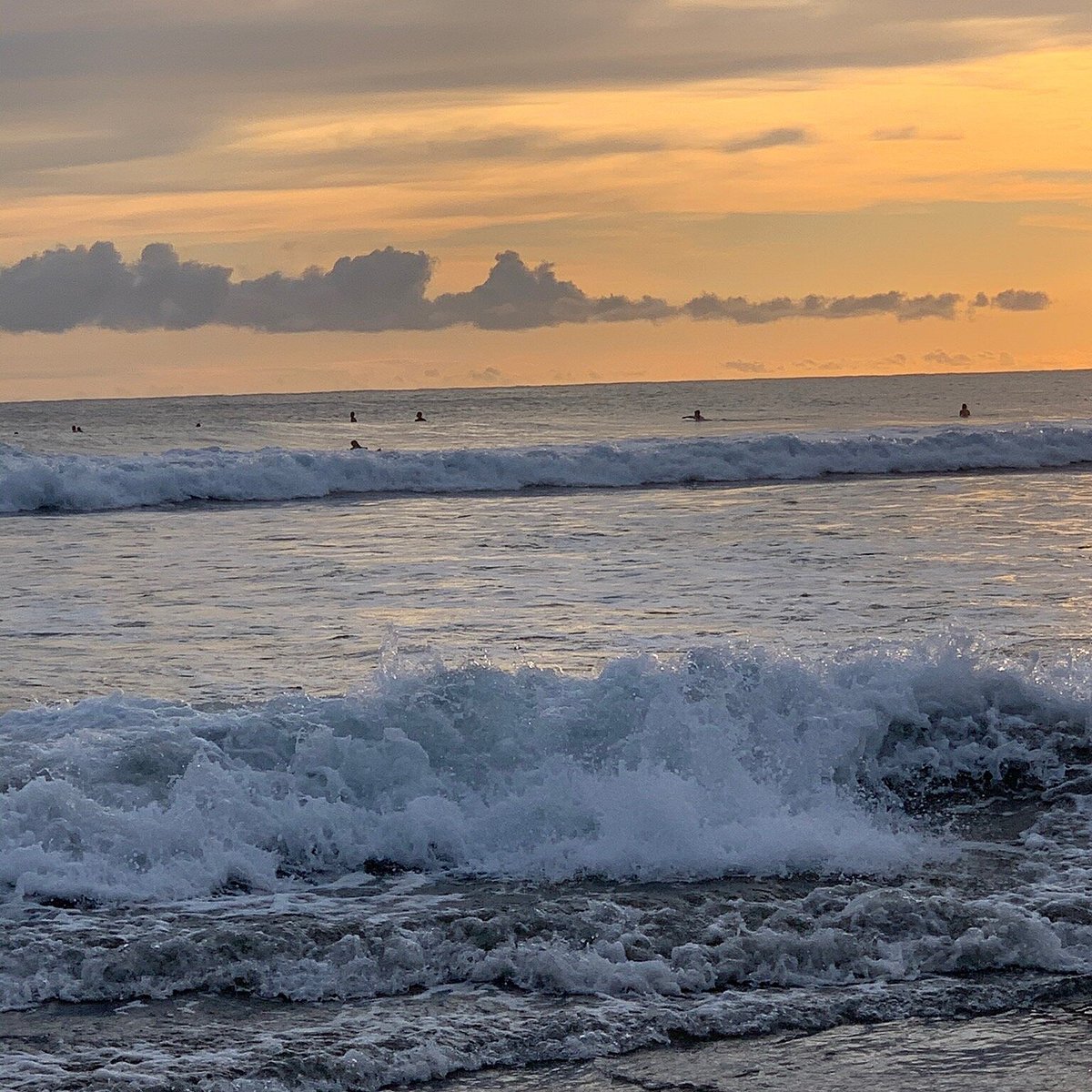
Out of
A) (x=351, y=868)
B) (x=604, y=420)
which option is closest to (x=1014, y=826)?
(x=351, y=868)

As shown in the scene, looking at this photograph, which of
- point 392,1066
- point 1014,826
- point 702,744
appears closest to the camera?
point 392,1066

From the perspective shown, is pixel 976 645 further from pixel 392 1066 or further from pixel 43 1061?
pixel 43 1061

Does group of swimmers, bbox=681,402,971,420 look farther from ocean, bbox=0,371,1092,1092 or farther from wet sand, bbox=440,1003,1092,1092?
wet sand, bbox=440,1003,1092,1092

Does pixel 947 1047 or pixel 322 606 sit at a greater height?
pixel 322 606

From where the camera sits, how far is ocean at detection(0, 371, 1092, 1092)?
535 centimetres

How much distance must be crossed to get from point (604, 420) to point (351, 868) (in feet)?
221

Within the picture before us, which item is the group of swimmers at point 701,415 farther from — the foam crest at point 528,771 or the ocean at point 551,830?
the foam crest at point 528,771

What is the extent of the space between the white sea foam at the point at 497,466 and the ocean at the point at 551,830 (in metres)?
15.9

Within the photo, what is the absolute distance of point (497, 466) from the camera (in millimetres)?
36594

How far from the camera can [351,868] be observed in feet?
24.0

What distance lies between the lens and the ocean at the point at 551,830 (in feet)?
17.6

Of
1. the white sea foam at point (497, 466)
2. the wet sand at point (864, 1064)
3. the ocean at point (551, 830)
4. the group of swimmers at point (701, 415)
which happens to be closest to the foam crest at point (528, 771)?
the ocean at point (551, 830)

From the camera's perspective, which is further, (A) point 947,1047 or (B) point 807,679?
(B) point 807,679

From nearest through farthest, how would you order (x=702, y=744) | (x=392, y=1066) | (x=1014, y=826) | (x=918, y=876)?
(x=392, y=1066)
(x=918, y=876)
(x=1014, y=826)
(x=702, y=744)
